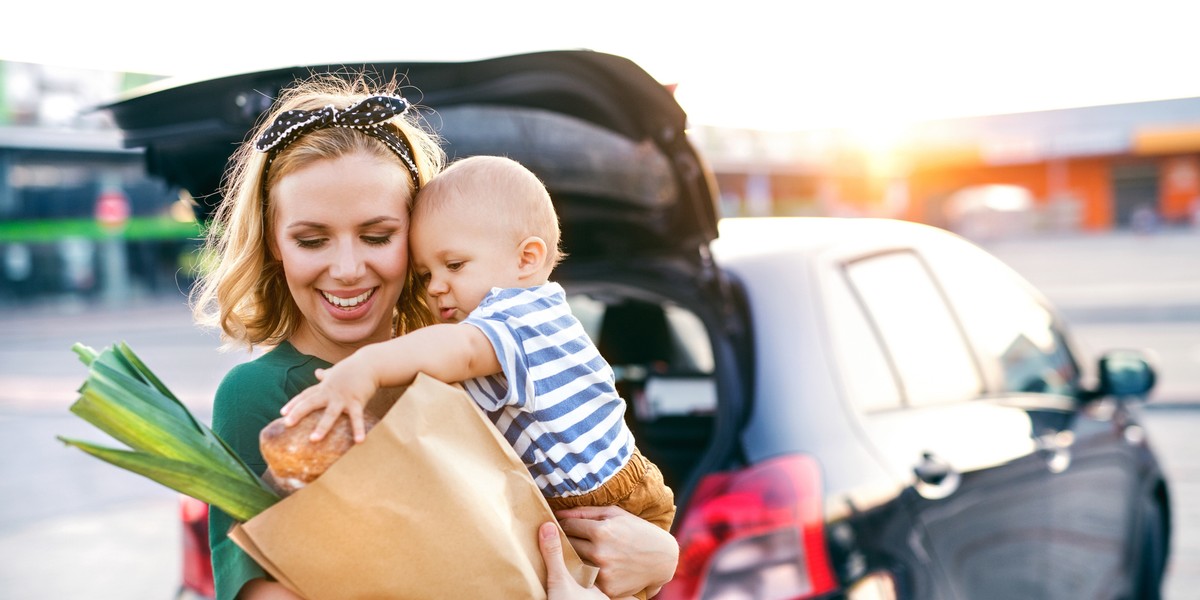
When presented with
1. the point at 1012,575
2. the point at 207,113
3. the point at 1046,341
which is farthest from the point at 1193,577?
the point at 207,113

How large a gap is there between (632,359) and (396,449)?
2.88 meters

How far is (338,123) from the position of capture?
4.86 ft

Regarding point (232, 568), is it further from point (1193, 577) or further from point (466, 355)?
point (1193, 577)

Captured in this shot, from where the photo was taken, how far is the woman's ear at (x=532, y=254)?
1.44 m

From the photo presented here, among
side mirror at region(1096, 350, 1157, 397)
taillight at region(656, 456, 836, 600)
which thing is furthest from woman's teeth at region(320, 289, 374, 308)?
side mirror at region(1096, 350, 1157, 397)

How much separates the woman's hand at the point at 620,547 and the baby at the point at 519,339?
24 millimetres

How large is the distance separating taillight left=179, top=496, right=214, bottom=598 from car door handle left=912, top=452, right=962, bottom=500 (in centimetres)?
188

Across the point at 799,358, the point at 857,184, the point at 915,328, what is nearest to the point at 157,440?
the point at 799,358

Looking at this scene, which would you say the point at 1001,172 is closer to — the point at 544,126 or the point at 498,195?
the point at 544,126

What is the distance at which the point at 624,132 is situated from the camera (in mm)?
2338

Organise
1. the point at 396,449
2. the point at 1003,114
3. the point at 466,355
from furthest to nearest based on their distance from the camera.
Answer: the point at 1003,114
the point at 466,355
the point at 396,449

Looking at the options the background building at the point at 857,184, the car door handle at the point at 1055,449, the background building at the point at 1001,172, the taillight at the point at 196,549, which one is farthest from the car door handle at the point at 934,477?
the background building at the point at 1001,172

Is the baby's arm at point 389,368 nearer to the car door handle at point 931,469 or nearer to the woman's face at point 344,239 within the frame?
the woman's face at point 344,239

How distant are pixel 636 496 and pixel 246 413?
56cm
